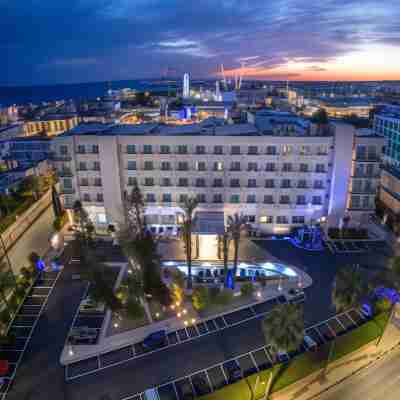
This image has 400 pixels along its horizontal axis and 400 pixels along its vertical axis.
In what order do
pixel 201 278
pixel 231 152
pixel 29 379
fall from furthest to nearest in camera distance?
pixel 231 152
pixel 201 278
pixel 29 379

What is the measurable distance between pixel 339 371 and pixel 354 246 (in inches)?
1024

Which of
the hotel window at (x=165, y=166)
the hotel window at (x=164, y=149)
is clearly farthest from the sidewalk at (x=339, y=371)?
the hotel window at (x=164, y=149)

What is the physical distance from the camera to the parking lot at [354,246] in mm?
54438

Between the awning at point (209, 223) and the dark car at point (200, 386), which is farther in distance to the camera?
the awning at point (209, 223)

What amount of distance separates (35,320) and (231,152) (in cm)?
3849

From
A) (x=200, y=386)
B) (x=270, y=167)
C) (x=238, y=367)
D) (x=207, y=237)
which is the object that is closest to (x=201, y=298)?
(x=238, y=367)

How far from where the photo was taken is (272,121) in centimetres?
6400

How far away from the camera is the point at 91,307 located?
42812mm

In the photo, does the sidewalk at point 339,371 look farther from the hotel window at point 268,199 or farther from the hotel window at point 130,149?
the hotel window at point 130,149

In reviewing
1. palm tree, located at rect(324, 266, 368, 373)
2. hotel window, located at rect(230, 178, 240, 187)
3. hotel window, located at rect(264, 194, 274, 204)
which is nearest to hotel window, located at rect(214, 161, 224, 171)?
hotel window, located at rect(230, 178, 240, 187)

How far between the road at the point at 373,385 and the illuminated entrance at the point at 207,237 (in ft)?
84.0

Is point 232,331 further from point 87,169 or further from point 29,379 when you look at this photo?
point 87,169

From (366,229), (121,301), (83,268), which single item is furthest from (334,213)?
(83,268)

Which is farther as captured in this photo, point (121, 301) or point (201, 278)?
point (201, 278)
